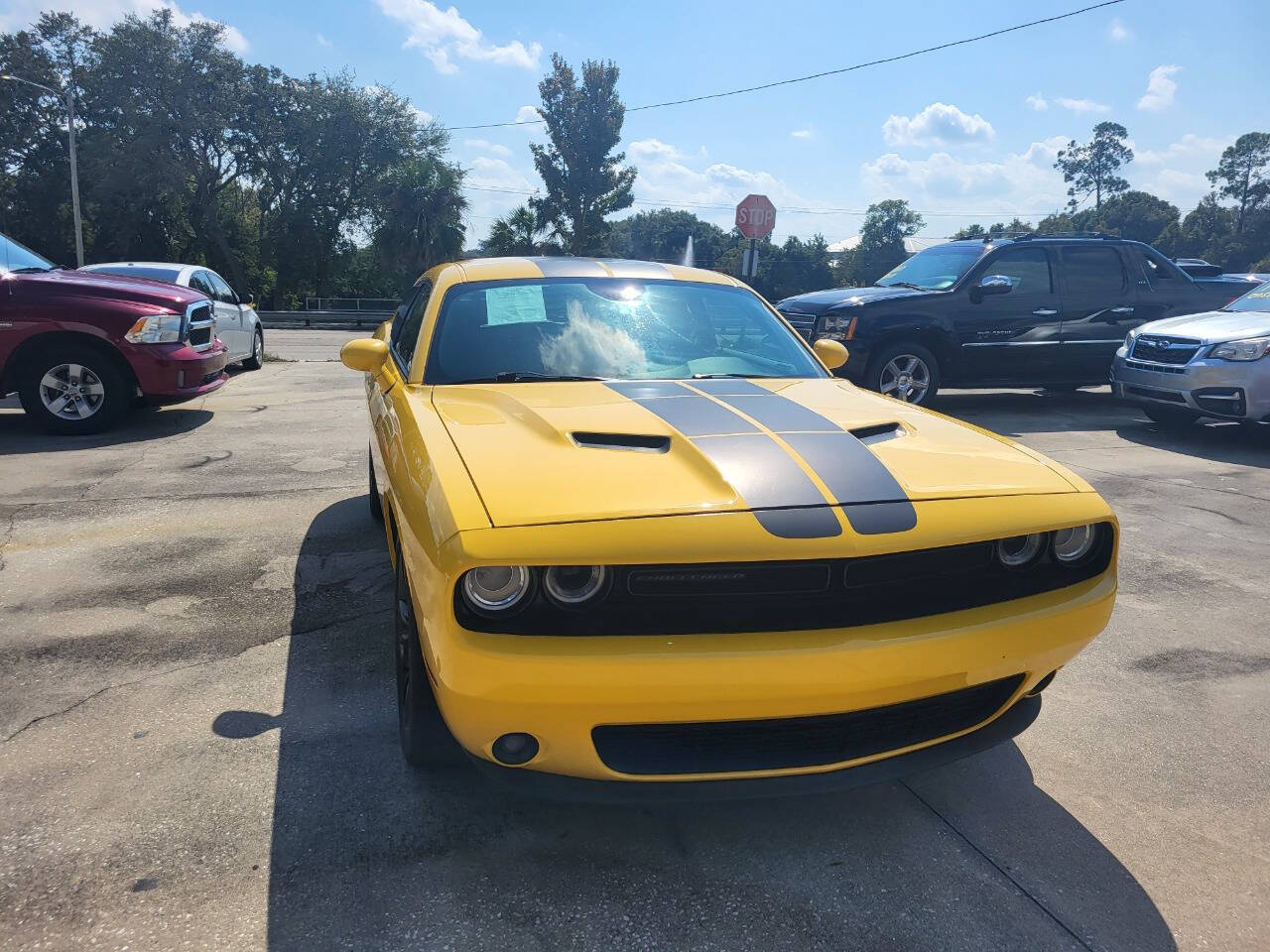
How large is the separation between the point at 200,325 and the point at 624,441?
692 cm

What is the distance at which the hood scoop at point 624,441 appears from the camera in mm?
2285

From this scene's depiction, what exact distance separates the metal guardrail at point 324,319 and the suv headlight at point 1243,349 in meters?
26.1

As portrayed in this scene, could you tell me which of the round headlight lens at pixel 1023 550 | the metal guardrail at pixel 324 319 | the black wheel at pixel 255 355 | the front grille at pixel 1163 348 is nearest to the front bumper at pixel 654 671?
the round headlight lens at pixel 1023 550

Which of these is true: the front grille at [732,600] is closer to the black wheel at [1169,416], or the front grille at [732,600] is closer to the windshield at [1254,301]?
the black wheel at [1169,416]

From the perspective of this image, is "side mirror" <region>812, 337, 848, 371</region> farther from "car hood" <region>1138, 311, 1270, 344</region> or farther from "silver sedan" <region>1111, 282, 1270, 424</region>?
"car hood" <region>1138, 311, 1270, 344</region>

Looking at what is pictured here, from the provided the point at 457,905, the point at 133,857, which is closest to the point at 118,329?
the point at 133,857

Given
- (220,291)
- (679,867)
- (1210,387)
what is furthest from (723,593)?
(220,291)

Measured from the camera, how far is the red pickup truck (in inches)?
276

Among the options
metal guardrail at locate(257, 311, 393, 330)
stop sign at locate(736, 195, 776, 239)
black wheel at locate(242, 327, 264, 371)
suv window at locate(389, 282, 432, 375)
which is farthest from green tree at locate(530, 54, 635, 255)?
suv window at locate(389, 282, 432, 375)

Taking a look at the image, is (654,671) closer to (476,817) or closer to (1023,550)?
(476,817)

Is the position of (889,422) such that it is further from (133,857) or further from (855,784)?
(133,857)

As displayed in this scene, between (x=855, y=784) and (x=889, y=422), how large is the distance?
1116 mm

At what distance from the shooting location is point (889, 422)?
2.69 meters

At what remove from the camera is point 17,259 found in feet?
24.5
